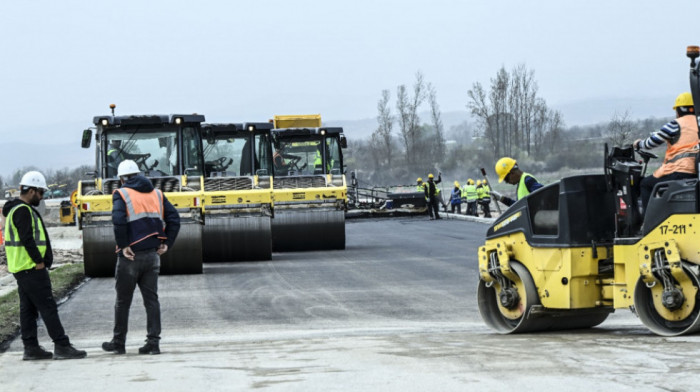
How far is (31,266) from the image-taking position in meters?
9.67

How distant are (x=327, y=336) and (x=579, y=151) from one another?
54251 mm

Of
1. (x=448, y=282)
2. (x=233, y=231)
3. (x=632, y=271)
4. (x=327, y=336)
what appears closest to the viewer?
(x=632, y=271)

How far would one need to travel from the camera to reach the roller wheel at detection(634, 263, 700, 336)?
8.88 m

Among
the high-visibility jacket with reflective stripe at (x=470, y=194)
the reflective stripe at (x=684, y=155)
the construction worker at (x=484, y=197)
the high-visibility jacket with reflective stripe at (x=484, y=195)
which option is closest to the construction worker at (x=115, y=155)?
the reflective stripe at (x=684, y=155)

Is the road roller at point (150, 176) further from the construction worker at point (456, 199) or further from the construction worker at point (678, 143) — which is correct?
the construction worker at point (456, 199)

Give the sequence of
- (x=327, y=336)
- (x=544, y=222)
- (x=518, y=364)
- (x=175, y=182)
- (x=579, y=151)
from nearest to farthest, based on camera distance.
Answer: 1. (x=518, y=364)
2. (x=544, y=222)
3. (x=327, y=336)
4. (x=175, y=182)
5. (x=579, y=151)

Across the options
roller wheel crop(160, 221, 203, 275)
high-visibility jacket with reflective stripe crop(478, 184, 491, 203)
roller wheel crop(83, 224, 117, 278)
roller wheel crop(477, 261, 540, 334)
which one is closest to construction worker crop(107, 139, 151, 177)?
roller wheel crop(83, 224, 117, 278)

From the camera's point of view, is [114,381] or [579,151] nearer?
[114,381]

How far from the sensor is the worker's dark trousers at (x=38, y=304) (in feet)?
31.8

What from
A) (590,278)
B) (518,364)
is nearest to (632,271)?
(590,278)

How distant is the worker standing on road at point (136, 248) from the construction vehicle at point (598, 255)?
10.5 feet

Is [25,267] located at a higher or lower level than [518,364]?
higher

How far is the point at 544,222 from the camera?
10.2m

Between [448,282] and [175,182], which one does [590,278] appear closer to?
[448,282]
